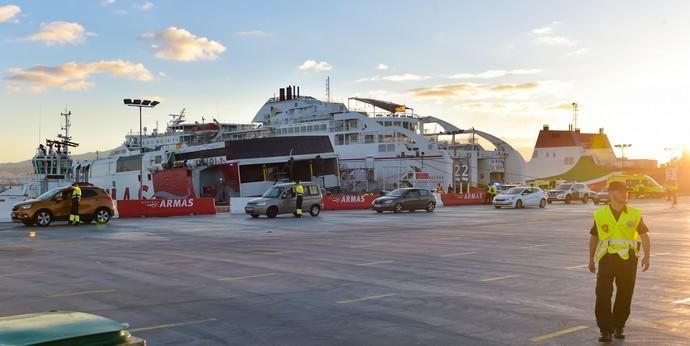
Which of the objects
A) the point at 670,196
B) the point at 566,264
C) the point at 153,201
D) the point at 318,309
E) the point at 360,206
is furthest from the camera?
the point at 670,196

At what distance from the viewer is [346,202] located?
4178cm

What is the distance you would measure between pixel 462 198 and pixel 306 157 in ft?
45.3

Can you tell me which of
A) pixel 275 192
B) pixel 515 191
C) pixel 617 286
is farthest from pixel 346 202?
pixel 617 286

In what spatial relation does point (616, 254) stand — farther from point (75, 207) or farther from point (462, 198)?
point (462, 198)

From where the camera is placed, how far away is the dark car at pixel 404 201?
36.3 meters

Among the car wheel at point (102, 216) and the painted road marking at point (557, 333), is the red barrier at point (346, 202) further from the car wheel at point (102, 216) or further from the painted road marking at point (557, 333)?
the painted road marking at point (557, 333)

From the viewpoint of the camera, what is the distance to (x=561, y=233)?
21.0m

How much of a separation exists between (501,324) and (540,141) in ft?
255

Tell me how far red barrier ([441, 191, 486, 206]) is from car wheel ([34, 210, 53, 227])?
28.3 metres

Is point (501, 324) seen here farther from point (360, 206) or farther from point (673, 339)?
point (360, 206)

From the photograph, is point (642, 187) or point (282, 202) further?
point (642, 187)

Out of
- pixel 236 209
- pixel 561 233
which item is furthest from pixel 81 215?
pixel 561 233

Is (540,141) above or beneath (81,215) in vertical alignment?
above

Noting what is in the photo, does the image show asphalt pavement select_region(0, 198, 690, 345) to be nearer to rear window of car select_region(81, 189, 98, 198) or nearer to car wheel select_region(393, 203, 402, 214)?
rear window of car select_region(81, 189, 98, 198)
